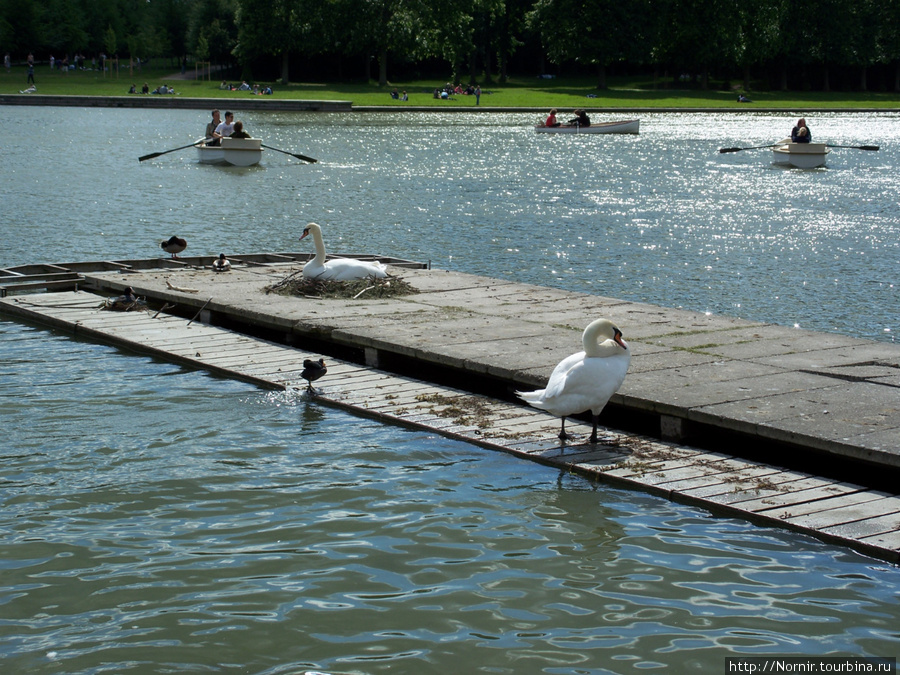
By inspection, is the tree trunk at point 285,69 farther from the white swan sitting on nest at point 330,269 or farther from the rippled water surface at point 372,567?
the rippled water surface at point 372,567

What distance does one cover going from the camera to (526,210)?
32.0 m

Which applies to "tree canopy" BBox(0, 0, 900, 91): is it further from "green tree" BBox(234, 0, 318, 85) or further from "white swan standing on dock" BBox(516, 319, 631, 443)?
"white swan standing on dock" BBox(516, 319, 631, 443)

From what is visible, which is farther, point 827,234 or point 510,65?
point 510,65

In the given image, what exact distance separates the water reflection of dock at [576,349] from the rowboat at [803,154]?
3313 centimetres

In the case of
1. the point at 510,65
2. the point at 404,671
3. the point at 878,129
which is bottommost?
the point at 404,671

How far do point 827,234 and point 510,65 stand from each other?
9666 cm

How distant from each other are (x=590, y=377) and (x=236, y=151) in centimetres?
3570

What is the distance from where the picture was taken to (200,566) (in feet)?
24.0

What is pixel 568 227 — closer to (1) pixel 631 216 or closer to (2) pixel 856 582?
(1) pixel 631 216

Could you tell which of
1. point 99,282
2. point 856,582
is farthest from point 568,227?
point 856,582

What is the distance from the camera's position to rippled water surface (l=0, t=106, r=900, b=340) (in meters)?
21.2

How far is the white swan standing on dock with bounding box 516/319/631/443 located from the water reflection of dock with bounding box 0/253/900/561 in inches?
18.4

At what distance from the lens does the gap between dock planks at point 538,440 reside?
7828 millimetres

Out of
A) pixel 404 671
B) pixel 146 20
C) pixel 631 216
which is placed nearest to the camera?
pixel 404 671
